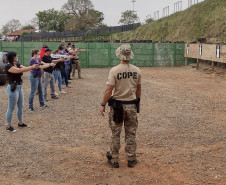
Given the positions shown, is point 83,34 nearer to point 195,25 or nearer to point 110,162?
point 195,25

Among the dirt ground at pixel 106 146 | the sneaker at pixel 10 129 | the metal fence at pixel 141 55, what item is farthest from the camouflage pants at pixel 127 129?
the metal fence at pixel 141 55

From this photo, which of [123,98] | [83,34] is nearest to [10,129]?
[123,98]

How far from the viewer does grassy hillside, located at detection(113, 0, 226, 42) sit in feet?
87.7

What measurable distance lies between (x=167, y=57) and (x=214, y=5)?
450 inches

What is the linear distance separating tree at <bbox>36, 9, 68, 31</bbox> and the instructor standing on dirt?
246 ft

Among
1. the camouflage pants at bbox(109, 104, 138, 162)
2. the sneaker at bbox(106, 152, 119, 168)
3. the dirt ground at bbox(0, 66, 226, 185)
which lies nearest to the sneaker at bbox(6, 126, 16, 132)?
the dirt ground at bbox(0, 66, 226, 185)

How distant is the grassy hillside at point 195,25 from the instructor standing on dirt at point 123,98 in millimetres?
20524

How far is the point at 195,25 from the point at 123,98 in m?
28.1

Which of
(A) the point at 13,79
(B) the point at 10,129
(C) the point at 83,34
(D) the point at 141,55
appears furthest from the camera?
(C) the point at 83,34

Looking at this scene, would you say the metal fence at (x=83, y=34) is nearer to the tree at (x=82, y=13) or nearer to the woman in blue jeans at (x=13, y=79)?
the tree at (x=82, y=13)

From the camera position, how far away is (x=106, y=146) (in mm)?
5867

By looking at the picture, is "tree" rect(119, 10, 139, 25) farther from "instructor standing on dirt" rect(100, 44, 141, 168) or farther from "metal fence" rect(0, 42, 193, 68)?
"instructor standing on dirt" rect(100, 44, 141, 168)

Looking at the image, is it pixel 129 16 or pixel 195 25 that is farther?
pixel 129 16

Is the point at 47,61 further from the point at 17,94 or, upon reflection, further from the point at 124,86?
the point at 124,86
